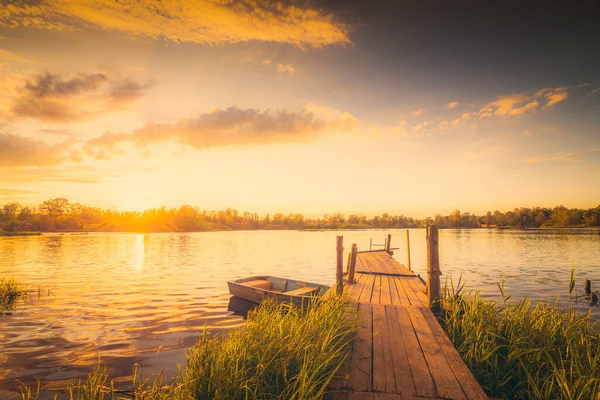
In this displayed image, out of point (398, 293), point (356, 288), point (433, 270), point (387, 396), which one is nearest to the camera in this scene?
point (387, 396)

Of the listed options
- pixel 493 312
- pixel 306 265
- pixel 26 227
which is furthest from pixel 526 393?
pixel 26 227

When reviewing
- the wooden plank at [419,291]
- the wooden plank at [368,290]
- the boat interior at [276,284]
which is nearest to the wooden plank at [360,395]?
the wooden plank at [368,290]

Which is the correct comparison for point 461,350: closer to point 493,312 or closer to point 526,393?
point 526,393

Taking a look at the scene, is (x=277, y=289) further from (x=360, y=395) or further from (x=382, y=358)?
(x=360, y=395)

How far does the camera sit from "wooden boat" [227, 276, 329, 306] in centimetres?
1277

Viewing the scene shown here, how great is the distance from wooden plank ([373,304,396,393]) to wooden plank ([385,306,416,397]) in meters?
0.07

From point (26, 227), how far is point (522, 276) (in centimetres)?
14466

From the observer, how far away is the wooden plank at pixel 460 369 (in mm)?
4312

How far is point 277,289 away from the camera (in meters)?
17.1

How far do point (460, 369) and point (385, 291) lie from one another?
6302 mm

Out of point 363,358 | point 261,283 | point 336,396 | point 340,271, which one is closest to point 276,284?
point 261,283

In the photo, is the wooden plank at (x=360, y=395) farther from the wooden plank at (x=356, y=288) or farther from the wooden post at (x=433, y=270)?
the wooden post at (x=433, y=270)

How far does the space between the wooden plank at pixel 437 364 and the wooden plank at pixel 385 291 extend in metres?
2.27

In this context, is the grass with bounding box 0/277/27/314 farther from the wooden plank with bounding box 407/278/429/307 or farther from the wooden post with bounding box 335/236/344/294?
the wooden plank with bounding box 407/278/429/307
